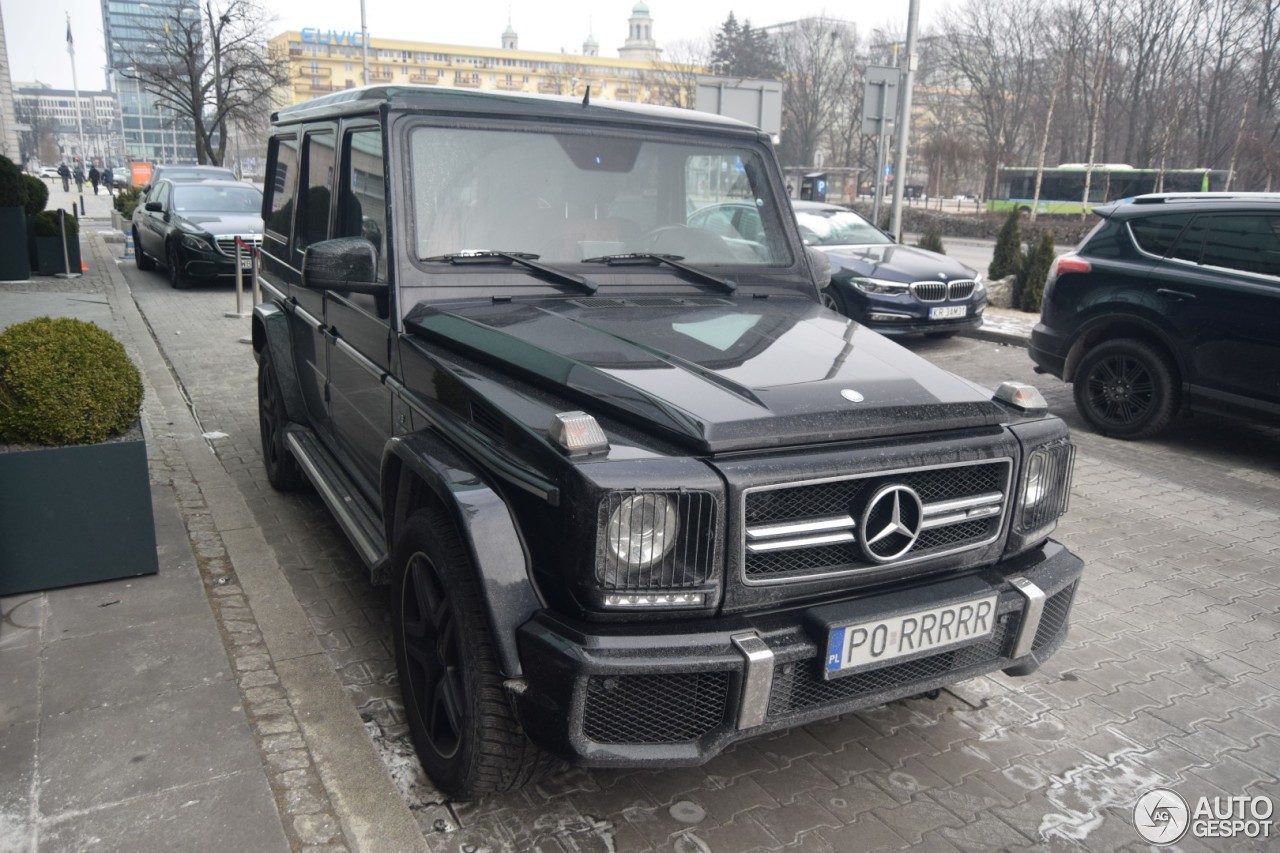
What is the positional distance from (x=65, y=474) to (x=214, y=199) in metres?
13.8

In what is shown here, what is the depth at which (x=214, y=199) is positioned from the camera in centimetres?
1669

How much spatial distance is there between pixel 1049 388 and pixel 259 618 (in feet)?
26.0

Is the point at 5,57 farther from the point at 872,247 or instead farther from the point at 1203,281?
the point at 1203,281

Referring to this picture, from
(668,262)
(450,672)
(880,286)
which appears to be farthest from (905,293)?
(450,672)

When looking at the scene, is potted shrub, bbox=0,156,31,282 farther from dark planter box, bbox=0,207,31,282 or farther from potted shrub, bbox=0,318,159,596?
potted shrub, bbox=0,318,159,596

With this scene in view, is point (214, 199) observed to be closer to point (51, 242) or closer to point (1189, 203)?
point (51, 242)

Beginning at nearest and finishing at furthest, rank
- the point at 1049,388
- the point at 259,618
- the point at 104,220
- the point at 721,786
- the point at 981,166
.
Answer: the point at 721,786
the point at 259,618
the point at 1049,388
the point at 104,220
the point at 981,166

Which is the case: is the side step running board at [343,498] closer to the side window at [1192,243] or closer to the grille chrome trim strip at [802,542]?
the grille chrome trim strip at [802,542]

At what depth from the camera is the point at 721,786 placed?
3168 mm

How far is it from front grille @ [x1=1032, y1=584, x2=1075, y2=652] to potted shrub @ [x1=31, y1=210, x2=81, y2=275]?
16339mm

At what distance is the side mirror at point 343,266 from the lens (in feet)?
11.5

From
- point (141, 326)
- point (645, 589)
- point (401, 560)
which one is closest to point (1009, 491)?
point (645, 589)

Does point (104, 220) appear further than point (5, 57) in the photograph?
Yes

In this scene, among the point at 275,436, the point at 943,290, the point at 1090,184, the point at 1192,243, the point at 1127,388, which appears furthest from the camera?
the point at 1090,184
